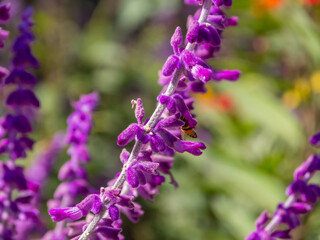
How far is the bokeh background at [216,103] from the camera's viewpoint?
2131 mm

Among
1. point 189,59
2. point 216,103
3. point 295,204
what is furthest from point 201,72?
point 216,103

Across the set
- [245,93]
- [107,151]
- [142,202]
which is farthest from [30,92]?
[107,151]

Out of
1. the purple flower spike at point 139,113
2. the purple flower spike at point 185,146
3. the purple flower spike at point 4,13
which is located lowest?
the purple flower spike at point 185,146

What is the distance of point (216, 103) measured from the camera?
2.98 m

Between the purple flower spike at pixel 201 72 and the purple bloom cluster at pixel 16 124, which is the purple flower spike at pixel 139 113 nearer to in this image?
the purple flower spike at pixel 201 72

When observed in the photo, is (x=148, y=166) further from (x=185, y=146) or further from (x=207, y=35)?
(x=207, y=35)

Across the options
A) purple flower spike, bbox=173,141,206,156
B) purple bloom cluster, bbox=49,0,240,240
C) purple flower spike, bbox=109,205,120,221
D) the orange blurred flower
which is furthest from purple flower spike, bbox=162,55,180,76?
the orange blurred flower

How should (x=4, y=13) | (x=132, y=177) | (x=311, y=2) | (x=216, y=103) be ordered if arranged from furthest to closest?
(x=216, y=103) < (x=311, y=2) < (x=4, y=13) < (x=132, y=177)

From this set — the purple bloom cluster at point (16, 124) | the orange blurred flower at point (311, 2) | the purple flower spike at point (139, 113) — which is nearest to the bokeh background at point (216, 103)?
the orange blurred flower at point (311, 2)

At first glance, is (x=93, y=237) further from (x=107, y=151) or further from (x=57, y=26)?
(x=57, y=26)

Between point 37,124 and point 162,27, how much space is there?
160 centimetres

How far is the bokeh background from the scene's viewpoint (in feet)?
6.99

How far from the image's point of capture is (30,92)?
1.05 metres

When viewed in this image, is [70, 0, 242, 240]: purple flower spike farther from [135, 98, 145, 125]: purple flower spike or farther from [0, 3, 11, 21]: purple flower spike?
[0, 3, 11, 21]: purple flower spike
